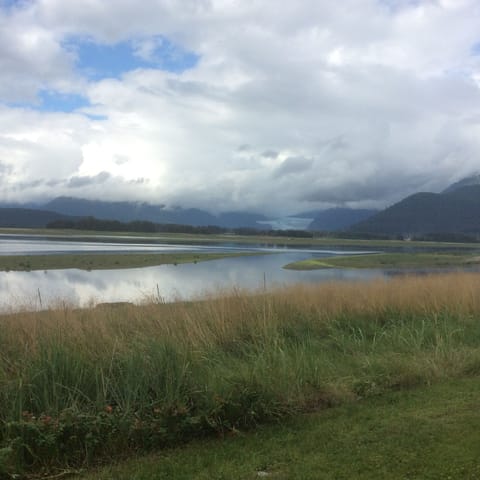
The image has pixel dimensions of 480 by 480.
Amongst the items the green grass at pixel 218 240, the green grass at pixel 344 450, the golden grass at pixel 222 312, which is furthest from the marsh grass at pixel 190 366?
the green grass at pixel 218 240

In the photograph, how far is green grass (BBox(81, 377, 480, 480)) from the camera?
4.80m

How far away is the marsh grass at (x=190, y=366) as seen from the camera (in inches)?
218

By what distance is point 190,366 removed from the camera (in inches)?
277

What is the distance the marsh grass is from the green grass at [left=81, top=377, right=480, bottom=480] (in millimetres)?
353

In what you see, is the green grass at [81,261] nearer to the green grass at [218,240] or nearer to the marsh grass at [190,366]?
the marsh grass at [190,366]

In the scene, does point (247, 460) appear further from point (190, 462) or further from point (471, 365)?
point (471, 365)

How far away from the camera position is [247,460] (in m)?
5.16

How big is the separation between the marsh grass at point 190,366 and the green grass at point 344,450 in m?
0.35

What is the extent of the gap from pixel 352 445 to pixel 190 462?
164 centimetres

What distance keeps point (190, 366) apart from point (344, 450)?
2448 millimetres

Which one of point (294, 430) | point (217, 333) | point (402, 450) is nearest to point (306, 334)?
point (217, 333)

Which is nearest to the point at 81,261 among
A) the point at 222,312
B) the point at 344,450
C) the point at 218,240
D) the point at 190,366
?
the point at 222,312

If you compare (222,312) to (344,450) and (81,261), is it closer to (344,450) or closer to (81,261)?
(344,450)

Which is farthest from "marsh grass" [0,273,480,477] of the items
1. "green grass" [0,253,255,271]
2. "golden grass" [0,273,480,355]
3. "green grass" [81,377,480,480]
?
"green grass" [0,253,255,271]
